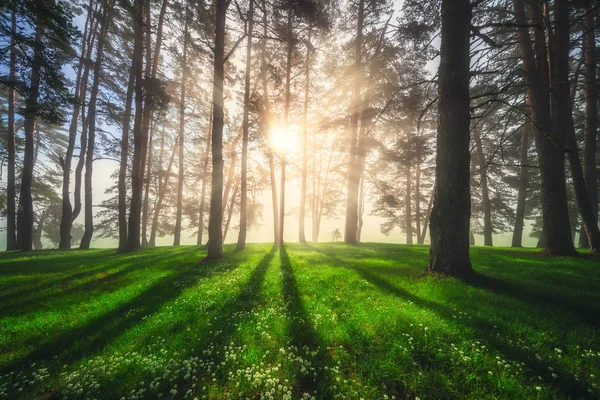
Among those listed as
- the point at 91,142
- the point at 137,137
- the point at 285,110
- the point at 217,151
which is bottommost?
the point at 217,151

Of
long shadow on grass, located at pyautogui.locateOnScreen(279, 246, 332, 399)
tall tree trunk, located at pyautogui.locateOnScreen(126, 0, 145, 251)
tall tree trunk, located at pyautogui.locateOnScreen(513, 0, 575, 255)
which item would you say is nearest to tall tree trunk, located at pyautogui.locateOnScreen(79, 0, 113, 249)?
tall tree trunk, located at pyautogui.locateOnScreen(126, 0, 145, 251)

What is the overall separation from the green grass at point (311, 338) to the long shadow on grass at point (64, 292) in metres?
0.06

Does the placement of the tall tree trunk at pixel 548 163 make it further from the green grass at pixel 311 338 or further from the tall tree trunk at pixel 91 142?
the tall tree trunk at pixel 91 142

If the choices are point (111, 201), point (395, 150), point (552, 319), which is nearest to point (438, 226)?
point (552, 319)

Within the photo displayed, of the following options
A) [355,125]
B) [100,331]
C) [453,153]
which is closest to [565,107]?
[453,153]

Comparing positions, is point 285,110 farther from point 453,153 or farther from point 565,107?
point 565,107

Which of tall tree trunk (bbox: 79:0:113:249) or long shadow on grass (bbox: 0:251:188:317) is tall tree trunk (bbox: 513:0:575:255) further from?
tall tree trunk (bbox: 79:0:113:249)

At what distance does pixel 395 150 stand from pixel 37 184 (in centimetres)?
3435

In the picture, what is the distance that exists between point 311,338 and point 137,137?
14877 mm

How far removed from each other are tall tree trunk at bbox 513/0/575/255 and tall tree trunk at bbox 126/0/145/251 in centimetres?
1774

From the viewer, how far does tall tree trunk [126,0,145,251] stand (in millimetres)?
12828

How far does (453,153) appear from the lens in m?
6.04

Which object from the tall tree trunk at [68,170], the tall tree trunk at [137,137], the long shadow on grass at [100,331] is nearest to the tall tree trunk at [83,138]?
the tall tree trunk at [68,170]

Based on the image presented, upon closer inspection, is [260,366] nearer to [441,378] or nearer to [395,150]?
[441,378]
